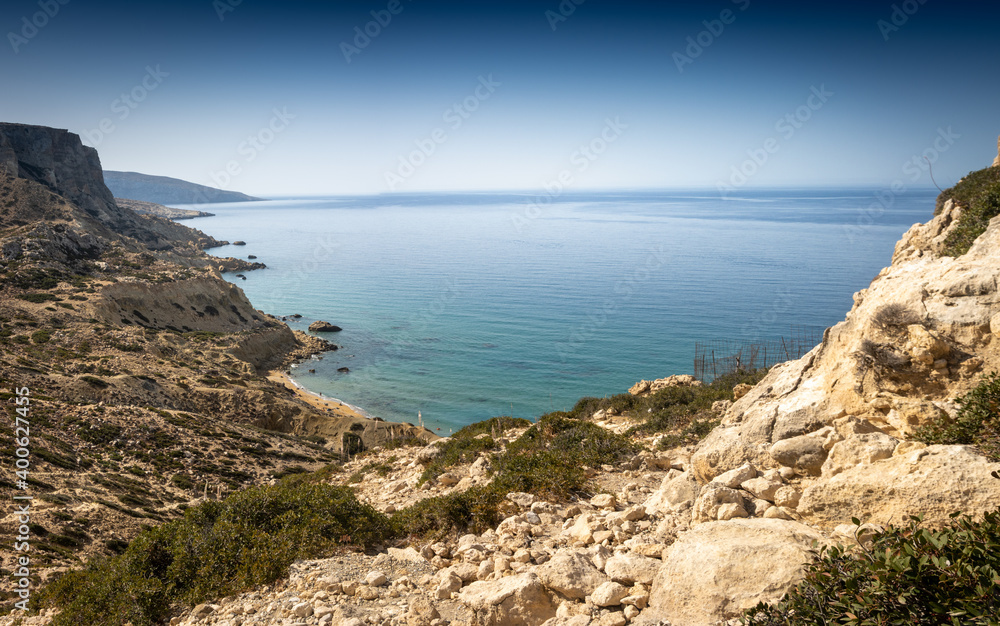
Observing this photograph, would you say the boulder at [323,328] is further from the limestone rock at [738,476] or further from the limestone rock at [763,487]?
the limestone rock at [763,487]

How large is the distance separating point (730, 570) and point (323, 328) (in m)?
71.9

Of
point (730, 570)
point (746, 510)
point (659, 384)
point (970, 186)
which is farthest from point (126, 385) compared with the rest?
point (970, 186)

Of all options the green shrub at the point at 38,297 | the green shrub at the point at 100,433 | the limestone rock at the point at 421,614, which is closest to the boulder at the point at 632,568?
the limestone rock at the point at 421,614

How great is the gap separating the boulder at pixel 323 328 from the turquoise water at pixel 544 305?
5.39 feet

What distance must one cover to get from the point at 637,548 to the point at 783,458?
8.22ft

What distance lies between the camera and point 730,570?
16.7 feet

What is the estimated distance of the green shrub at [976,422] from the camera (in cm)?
559

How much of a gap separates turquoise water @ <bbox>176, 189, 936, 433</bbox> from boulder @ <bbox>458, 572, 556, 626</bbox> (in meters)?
37.3

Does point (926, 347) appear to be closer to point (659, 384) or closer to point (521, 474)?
point (521, 474)

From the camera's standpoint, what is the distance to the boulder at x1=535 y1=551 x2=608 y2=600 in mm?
5863

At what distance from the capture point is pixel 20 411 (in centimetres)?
2350

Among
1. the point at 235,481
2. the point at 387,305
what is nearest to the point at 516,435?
the point at 235,481

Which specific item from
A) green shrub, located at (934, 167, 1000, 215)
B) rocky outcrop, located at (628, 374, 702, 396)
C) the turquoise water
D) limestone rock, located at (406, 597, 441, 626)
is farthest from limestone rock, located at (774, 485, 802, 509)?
the turquoise water

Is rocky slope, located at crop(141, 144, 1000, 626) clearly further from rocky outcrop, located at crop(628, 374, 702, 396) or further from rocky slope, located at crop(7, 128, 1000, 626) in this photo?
rocky outcrop, located at crop(628, 374, 702, 396)
